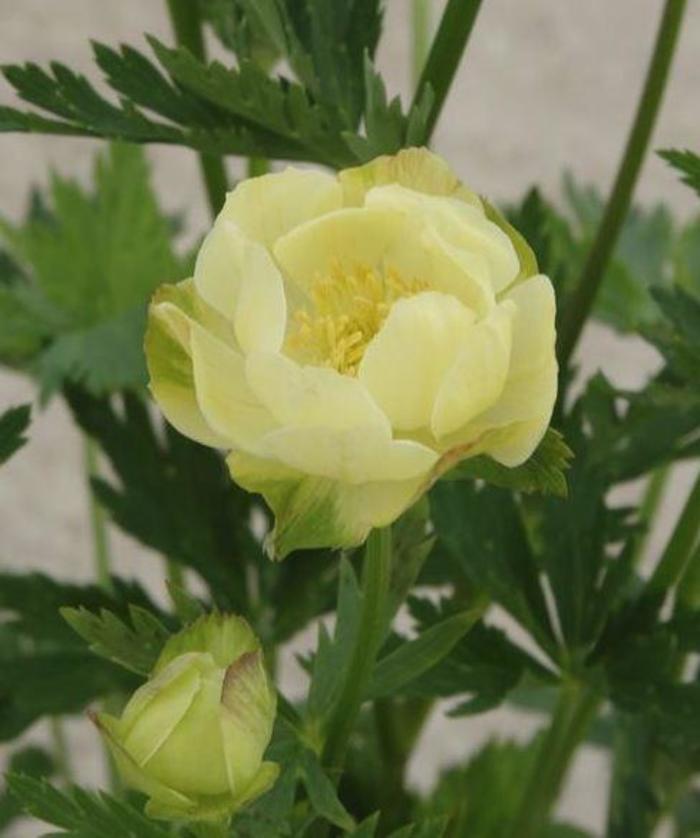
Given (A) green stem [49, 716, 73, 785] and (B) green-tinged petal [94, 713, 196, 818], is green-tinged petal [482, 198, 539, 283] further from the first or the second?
(A) green stem [49, 716, 73, 785]

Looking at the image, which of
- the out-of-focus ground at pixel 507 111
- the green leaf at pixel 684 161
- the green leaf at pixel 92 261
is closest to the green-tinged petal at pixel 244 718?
the green leaf at pixel 684 161

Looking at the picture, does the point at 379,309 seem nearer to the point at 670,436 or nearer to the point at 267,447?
the point at 267,447

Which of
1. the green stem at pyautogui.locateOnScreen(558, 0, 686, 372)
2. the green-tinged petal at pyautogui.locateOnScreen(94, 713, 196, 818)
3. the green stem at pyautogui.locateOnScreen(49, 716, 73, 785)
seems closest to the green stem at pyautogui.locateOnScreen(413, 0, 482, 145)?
the green stem at pyautogui.locateOnScreen(558, 0, 686, 372)

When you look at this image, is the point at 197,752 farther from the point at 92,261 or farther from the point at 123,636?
the point at 92,261

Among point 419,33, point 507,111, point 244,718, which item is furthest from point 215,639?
point 507,111

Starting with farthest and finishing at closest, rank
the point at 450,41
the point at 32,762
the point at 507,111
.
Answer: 1. the point at 507,111
2. the point at 32,762
3. the point at 450,41

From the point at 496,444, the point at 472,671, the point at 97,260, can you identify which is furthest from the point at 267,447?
the point at 97,260
